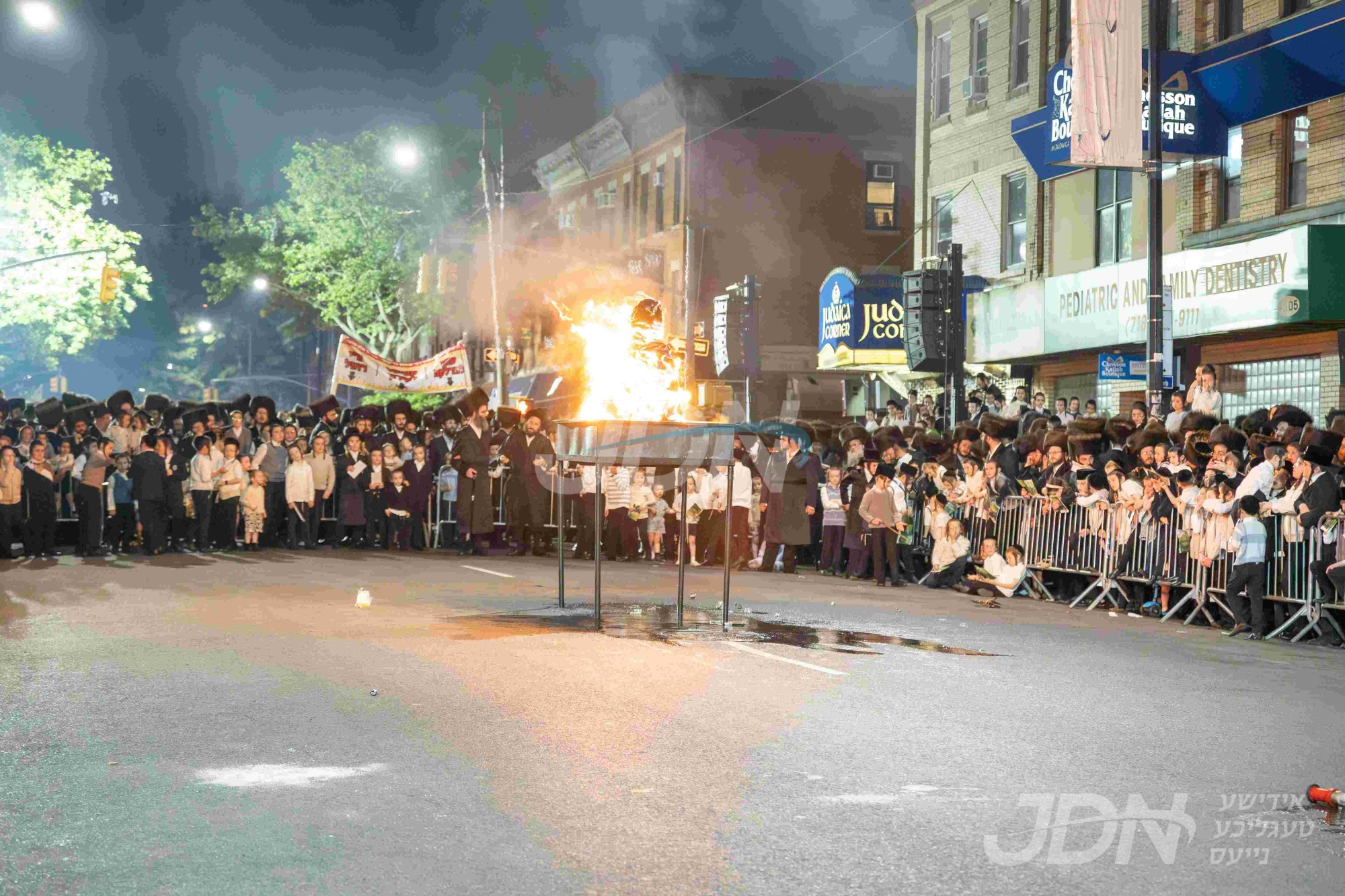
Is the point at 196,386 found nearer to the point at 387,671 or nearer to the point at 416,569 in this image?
the point at 416,569

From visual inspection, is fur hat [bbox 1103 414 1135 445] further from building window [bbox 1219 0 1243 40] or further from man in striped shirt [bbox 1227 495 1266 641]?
building window [bbox 1219 0 1243 40]

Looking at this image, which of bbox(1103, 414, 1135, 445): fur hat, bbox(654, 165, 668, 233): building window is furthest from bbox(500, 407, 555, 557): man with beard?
bbox(654, 165, 668, 233): building window

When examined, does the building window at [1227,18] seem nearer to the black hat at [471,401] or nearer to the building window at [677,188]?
the black hat at [471,401]

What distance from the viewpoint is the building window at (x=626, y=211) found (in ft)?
166

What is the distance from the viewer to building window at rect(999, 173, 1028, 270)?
29766mm

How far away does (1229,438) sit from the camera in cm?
1552

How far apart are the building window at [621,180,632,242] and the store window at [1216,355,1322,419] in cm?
2955

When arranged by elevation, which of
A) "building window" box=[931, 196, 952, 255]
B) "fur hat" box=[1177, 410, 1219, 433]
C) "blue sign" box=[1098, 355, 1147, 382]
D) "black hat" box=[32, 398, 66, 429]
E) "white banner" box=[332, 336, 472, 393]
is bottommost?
"fur hat" box=[1177, 410, 1219, 433]

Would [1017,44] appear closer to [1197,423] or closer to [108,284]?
[1197,423]

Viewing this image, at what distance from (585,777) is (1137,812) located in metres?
2.56

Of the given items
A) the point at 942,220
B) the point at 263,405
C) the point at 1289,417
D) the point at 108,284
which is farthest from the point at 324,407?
the point at 1289,417

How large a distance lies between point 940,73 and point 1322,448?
820 inches

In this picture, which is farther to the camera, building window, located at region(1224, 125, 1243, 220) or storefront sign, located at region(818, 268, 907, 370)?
storefront sign, located at region(818, 268, 907, 370)

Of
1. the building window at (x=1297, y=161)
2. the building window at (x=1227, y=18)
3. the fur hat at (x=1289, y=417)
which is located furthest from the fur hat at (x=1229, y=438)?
the building window at (x=1227, y=18)
